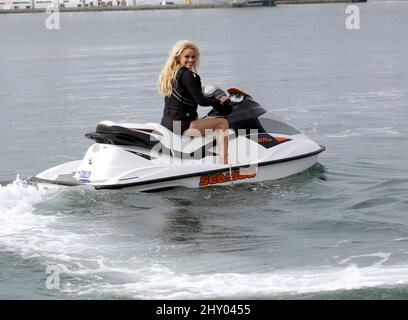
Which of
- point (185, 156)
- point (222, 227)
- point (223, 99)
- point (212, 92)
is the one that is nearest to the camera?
point (222, 227)

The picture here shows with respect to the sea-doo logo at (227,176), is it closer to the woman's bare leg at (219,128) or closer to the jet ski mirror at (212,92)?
the woman's bare leg at (219,128)

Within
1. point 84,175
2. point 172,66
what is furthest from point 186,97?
point 84,175

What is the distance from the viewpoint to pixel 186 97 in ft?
35.6

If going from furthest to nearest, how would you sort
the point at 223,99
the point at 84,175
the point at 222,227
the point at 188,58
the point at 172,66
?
1. the point at 223,99
2. the point at 172,66
3. the point at 188,58
4. the point at 84,175
5. the point at 222,227

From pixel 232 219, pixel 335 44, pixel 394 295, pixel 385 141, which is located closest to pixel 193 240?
pixel 232 219

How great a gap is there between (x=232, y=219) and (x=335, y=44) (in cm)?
3306

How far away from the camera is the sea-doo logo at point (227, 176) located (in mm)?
10992

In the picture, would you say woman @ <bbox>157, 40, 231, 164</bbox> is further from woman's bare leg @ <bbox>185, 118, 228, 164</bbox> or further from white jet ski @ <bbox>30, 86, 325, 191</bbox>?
white jet ski @ <bbox>30, 86, 325, 191</bbox>

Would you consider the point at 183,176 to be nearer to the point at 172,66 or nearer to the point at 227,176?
the point at 227,176

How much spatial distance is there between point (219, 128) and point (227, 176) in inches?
22.9

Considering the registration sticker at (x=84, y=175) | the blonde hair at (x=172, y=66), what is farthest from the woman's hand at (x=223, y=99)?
the registration sticker at (x=84, y=175)

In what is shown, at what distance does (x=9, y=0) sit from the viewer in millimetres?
152000

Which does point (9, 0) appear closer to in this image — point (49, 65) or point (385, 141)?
point (49, 65)

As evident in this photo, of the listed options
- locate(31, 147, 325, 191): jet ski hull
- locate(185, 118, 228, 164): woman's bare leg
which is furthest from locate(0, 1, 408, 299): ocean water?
locate(185, 118, 228, 164): woman's bare leg
